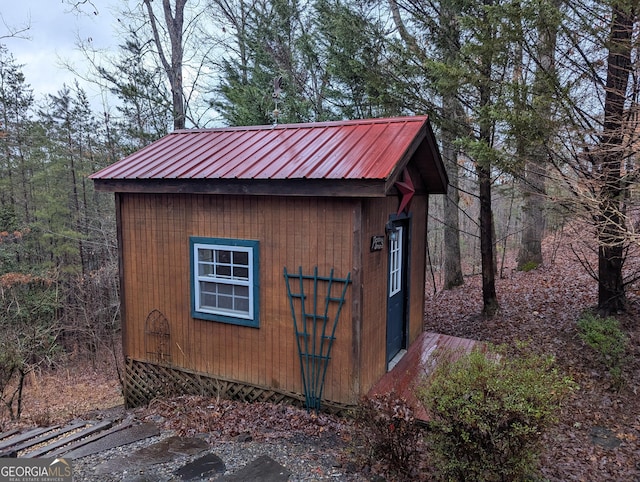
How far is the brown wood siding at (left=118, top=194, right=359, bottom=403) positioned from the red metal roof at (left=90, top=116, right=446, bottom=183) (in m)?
0.36

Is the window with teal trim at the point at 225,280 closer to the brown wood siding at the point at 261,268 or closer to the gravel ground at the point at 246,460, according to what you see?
the brown wood siding at the point at 261,268

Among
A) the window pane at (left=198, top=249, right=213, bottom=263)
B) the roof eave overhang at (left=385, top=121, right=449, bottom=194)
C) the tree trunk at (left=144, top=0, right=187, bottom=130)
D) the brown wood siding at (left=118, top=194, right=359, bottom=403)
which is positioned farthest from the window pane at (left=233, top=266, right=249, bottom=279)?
the tree trunk at (left=144, top=0, right=187, bottom=130)

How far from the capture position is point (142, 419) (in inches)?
196

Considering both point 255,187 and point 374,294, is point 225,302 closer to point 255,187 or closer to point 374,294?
point 255,187

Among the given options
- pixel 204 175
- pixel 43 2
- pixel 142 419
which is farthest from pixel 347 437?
pixel 43 2

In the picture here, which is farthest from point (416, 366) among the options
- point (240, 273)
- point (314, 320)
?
point (240, 273)

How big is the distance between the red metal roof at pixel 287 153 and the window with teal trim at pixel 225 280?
35.7 inches

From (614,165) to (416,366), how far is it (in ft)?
13.7

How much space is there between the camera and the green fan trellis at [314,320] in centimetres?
450

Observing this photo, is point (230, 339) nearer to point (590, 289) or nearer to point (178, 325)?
point (178, 325)

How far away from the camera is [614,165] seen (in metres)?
5.88

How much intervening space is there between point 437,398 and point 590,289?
729cm

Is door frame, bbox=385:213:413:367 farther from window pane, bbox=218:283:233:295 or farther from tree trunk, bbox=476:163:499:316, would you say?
window pane, bbox=218:283:233:295

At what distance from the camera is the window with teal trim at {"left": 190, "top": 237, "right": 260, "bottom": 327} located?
4.93 meters
